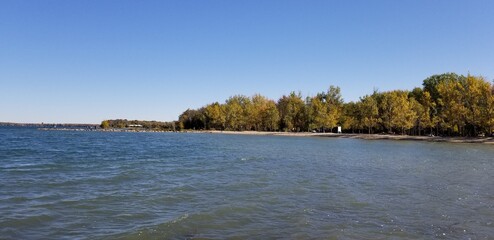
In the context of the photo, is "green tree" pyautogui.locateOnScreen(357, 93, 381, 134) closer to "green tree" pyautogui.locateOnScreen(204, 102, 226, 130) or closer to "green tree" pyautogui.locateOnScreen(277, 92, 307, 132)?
"green tree" pyautogui.locateOnScreen(277, 92, 307, 132)

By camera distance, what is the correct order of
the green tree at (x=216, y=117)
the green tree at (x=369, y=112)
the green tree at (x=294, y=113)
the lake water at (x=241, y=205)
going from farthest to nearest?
the green tree at (x=216, y=117) → the green tree at (x=294, y=113) → the green tree at (x=369, y=112) → the lake water at (x=241, y=205)

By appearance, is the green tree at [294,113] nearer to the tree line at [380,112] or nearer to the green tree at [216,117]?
the tree line at [380,112]

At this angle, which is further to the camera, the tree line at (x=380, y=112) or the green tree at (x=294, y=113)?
the green tree at (x=294, y=113)

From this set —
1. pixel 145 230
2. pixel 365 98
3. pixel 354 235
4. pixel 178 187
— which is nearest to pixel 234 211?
pixel 145 230

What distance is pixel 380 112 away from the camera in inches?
4291

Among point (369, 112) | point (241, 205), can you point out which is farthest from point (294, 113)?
point (241, 205)

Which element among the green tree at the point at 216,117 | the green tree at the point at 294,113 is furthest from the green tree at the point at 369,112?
the green tree at the point at 216,117

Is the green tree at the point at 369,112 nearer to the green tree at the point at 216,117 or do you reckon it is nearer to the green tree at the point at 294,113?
the green tree at the point at 294,113

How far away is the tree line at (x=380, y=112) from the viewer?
269 ft

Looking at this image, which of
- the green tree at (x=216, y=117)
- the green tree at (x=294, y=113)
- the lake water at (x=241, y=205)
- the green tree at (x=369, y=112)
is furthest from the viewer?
the green tree at (x=216, y=117)

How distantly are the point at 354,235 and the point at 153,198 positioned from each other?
8.05 metres

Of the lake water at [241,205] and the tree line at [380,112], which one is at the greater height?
the tree line at [380,112]

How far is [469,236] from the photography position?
9.85 metres

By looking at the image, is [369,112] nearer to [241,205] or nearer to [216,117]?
[216,117]
